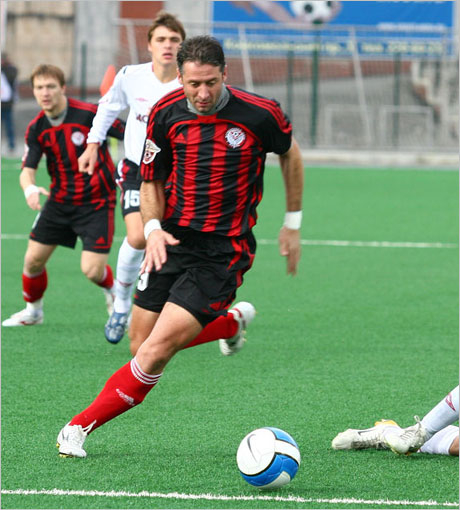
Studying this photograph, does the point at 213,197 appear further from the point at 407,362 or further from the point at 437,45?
the point at 437,45

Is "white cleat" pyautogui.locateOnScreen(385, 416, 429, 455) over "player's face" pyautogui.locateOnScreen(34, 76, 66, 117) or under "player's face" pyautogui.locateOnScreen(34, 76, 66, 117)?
under

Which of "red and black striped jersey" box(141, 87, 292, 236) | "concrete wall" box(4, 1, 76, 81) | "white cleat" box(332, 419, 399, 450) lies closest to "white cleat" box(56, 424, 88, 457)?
"red and black striped jersey" box(141, 87, 292, 236)

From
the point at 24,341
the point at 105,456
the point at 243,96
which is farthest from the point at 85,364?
the point at 243,96

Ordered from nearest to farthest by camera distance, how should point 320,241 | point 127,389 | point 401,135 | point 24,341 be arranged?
point 127,389 → point 24,341 → point 320,241 → point 401,135

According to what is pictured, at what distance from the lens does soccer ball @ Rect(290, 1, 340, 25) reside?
90.1 feet

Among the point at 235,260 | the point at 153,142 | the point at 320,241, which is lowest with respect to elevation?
the point at 320,241

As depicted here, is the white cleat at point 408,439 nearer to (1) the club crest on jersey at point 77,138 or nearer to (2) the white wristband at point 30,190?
(2) the white wristband at point 30,190

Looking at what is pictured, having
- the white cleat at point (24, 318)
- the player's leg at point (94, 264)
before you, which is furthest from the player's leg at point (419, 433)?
the white cleat at point (24, 318)

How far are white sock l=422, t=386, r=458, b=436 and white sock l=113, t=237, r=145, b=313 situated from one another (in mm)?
2891

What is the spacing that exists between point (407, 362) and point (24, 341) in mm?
2671

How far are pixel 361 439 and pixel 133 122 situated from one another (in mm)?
3073

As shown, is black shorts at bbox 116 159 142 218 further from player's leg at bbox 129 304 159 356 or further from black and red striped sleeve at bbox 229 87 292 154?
black and red striped sleeve at bbox 229 87 292 154

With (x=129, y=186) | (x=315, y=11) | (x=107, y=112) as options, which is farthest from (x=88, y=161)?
(x=315, y=11)

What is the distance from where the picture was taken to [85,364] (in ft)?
22.6
